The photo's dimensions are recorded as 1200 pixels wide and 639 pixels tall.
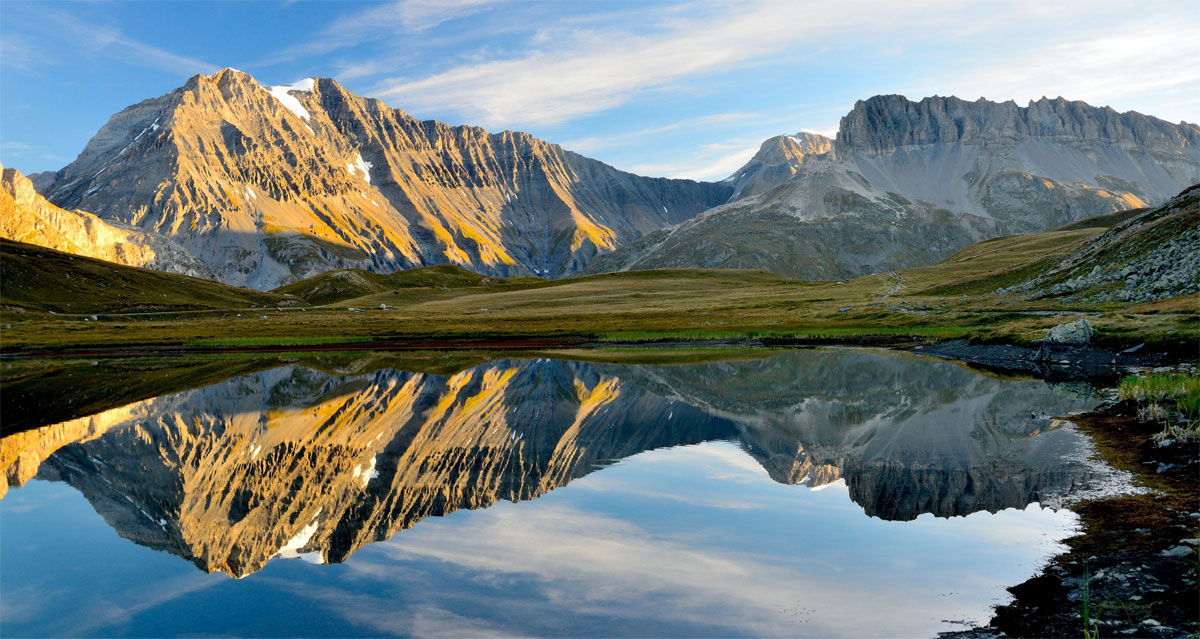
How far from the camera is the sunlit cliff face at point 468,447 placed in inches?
876

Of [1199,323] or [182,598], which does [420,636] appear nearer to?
[182,598]

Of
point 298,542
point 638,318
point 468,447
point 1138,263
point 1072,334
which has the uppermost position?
point 1138,263

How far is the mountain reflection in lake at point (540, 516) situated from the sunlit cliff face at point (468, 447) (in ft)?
0.55

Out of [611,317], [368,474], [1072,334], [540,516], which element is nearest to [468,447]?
[368,474]

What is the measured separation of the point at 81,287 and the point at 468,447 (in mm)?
180632

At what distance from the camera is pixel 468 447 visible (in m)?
A: 32.1

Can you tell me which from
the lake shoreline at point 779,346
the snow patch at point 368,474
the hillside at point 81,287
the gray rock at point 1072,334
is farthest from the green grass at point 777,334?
the hillside at point 81,287

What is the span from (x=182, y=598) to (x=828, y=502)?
1774cm

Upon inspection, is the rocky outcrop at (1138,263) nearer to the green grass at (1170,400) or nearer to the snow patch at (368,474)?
the green grass at (1170,400)

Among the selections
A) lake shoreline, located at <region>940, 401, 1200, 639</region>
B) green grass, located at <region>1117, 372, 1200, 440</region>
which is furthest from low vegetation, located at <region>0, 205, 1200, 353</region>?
lake shoreline, located at <region>940, 401, 1200, 639</region>

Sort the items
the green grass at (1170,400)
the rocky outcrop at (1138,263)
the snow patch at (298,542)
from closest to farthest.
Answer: the snow patch at (298,542) < the green grass at (1170,400) < the rocky outcrop at (1138,263)

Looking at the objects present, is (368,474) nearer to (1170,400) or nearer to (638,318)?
(1170,400)

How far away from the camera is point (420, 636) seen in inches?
552

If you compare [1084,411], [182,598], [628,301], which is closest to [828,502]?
[182,598]
